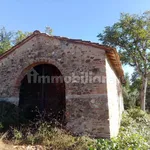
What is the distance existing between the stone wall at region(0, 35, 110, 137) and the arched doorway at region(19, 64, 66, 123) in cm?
73

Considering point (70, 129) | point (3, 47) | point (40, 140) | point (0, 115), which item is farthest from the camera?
point (3, 47)

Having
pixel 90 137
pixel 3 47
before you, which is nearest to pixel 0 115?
pixel 90 137

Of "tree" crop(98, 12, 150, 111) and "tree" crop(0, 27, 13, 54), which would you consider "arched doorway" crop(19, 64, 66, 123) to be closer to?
"tree" crop(98, 12, 150, 111)

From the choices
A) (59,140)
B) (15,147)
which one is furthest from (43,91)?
(15,147)

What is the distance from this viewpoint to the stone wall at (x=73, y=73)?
7.84m

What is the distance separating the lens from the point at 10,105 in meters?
9.11

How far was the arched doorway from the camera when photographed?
10000mm

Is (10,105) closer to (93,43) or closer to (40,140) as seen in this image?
(40,140)

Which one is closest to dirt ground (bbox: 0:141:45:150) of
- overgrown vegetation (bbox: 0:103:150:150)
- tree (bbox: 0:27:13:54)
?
overgrown vegetation (bbox: 0:103:150:150)

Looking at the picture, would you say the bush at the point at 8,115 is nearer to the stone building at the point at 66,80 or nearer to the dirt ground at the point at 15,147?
the stone building at the point at 66,80

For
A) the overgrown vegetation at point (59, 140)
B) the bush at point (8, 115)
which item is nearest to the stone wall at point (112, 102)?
the overgrown vegetation at point (59, 140)

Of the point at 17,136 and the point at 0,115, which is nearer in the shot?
the point at 17,136

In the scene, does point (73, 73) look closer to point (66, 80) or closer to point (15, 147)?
point (66, 80)

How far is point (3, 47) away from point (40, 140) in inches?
889
